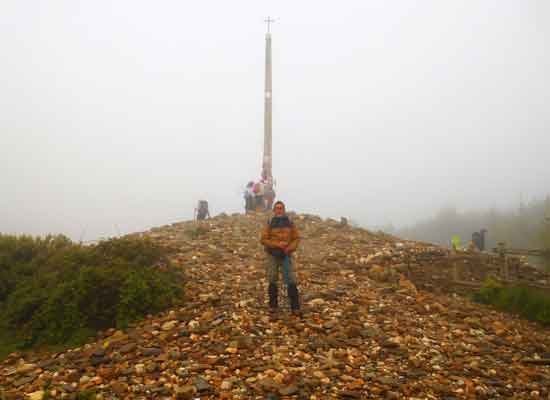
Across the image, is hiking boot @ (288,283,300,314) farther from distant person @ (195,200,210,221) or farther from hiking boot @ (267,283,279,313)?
distant person @ (195,200,210,221)

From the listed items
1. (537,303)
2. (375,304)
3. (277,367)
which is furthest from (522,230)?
(277,367)

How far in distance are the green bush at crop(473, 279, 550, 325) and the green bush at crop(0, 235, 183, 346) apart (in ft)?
22.7

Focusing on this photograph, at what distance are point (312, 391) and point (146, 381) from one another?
7.16 feet

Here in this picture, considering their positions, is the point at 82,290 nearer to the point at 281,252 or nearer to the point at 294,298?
the point at 281,252

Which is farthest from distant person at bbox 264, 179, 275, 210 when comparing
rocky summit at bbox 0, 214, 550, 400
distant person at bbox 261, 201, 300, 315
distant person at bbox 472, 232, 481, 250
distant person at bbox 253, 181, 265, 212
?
distant person at bbox 261, 201, 300, 315

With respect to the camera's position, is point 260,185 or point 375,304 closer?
point 375,304

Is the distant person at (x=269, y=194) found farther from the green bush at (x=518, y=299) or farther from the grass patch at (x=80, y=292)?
the green bush at (x=518, y=299)

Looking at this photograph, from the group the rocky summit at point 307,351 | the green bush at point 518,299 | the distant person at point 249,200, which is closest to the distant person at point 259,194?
the distant person at point 249,200

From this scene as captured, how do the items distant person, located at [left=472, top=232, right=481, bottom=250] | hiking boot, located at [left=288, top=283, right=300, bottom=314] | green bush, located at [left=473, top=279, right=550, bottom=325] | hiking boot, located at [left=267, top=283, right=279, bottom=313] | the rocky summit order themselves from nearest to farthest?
1. the rocky summit
2. hiking boot, located at [left=288, top=283, right=300, bottom=314]
3. hiking boot, located at [left=267, top=283, right=279, bottom=313]
4. green bush, located at [left=473, top=279, right=550, bottom=325]
5. distant person, located at [left=472, top=232, right=481, bottom=250]

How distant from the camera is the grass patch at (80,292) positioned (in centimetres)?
794

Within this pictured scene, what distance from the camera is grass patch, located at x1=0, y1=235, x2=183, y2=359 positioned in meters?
7.94

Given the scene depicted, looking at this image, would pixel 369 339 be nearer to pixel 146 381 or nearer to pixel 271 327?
pixel 271 327

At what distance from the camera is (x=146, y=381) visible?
5891 millimetres

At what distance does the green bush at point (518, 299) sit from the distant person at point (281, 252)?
4.87m
